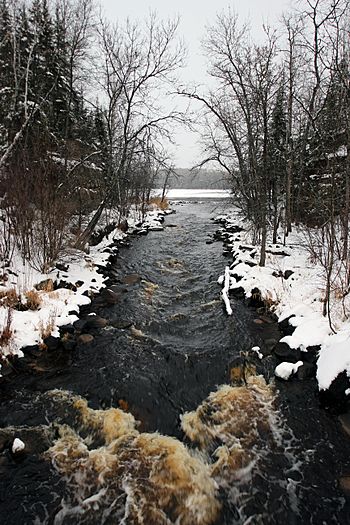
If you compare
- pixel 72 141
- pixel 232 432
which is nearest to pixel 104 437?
pixel 232 432

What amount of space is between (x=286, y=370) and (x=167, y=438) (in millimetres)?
2493

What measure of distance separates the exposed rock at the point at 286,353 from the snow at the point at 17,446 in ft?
15.2

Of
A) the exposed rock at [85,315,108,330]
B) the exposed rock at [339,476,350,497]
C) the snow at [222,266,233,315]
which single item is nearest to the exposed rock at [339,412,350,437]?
the exposed rock at [339,476,350,497]

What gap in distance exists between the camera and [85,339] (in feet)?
22.7

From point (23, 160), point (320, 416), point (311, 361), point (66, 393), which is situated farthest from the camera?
point (23, 160)

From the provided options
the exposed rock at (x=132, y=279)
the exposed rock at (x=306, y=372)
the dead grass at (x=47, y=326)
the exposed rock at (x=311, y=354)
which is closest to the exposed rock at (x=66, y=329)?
the dead grass at (x=47, y=326)

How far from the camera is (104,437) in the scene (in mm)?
4426

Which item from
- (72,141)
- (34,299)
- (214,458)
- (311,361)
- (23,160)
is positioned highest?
(72,141)

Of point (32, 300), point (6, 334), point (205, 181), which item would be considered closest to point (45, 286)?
point (32, 300)

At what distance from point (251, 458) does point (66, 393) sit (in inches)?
122

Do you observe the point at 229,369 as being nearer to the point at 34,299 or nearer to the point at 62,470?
the point at 62,470

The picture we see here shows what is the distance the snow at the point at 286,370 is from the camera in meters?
5.62

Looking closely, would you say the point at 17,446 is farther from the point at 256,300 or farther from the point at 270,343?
the point at 256,300

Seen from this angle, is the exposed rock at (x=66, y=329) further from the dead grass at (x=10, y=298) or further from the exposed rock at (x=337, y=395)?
the exposed rock at (x=337, y=395)
